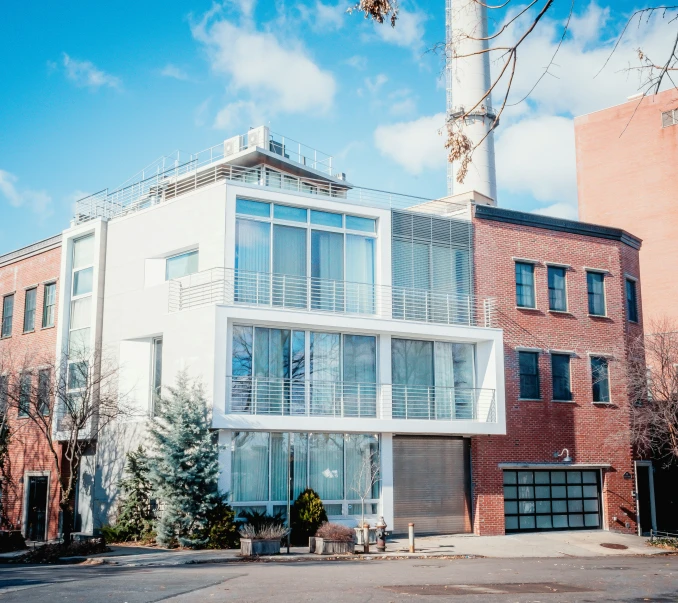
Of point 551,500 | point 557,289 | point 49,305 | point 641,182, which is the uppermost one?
point 641,182

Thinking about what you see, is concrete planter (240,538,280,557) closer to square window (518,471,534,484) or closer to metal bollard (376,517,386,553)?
metal bollard (376,517,386,553)

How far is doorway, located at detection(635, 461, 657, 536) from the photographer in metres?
31.8

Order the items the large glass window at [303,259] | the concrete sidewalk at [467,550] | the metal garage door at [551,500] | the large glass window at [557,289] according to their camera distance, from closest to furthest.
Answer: the concrete sidewalk at [467,550] < the large glass window at [303,259] < the metal garage door at [551,500] < the large glass window at [557,289]

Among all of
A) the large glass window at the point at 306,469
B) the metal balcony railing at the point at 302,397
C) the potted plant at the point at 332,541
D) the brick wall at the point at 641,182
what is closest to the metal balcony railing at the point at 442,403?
the metal balcony railing at the point at 302,397

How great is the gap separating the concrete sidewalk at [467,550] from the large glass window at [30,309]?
1206 centimetres

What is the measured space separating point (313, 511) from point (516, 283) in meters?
11.0

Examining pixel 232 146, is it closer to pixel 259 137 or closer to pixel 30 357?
pixel 259 137

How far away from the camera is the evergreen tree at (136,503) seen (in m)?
25.2

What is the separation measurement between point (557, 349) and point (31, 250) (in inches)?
770

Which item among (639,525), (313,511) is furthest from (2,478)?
(639,525)

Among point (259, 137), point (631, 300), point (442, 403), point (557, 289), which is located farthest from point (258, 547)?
point (631, 300)

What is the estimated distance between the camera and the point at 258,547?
21625mm

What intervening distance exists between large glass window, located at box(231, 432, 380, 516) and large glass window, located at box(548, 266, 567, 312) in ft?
28.5

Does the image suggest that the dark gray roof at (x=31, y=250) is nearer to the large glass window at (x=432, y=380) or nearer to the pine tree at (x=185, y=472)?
the pine tree at (x=185, y=472)
